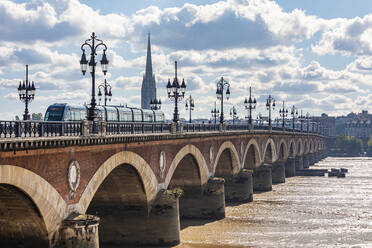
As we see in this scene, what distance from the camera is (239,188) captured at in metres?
58.4

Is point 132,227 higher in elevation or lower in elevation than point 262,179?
higher

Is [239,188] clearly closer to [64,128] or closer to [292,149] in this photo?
[64,128]

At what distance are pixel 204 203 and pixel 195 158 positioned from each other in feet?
13.4

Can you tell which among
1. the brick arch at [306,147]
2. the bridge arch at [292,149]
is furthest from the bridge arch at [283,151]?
the brick arch at [306,147]

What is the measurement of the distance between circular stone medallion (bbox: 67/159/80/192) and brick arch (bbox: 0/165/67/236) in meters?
0.98

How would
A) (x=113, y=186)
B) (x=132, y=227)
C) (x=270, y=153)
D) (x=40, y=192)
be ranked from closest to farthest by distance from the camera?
(x=40, y=192), (x=113, y=186), (x=132, y=227), (x=270, y=153)

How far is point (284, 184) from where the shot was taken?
8025 cm

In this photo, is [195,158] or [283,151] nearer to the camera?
[195,158]

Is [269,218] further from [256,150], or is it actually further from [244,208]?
[256,150]

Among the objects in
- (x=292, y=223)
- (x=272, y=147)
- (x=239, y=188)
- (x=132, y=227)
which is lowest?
(x=292, y=223)

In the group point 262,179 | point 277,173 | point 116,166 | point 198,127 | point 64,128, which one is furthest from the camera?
point 277,173

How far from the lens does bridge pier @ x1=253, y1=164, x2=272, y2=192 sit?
7044cm

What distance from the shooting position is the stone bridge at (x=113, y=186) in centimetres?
2158

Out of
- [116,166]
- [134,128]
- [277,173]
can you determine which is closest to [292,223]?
[134,128]
